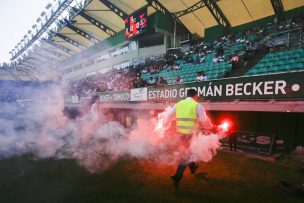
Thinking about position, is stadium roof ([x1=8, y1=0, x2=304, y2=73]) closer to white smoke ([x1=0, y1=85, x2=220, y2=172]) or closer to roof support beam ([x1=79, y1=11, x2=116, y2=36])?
roof support beam ([x1=79, y1=11, x2=116, y2=36])

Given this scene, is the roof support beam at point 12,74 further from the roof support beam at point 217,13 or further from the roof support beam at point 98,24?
the roof support beam at point 217,13

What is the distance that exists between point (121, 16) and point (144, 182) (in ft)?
80.8

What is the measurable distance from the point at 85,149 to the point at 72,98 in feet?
38.7

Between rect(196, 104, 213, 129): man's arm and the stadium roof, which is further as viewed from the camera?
the stadium roof

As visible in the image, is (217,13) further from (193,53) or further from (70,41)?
(70,41)

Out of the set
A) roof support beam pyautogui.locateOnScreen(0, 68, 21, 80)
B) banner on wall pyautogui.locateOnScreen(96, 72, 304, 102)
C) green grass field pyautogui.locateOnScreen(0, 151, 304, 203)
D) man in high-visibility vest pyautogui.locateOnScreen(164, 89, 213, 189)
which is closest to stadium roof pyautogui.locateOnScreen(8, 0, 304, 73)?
roof support beam pyautogui.locateOnScreen(0, 68, 21, 80)

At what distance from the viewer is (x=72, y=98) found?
64.5 ft

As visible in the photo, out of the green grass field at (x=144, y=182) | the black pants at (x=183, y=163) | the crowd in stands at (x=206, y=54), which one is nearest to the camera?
the green grass field at (x=144, y=182)

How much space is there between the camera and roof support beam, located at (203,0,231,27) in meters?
19.9

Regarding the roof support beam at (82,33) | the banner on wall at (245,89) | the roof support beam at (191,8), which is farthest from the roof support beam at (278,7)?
the roof support beam at (82,33)

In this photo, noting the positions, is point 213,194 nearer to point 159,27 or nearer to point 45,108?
point 45,108

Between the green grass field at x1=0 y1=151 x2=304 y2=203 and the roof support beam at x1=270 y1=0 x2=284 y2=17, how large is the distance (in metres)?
14.7

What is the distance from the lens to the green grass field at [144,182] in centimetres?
450

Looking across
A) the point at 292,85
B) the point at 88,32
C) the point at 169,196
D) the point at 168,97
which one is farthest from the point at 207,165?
the point at 88,32
